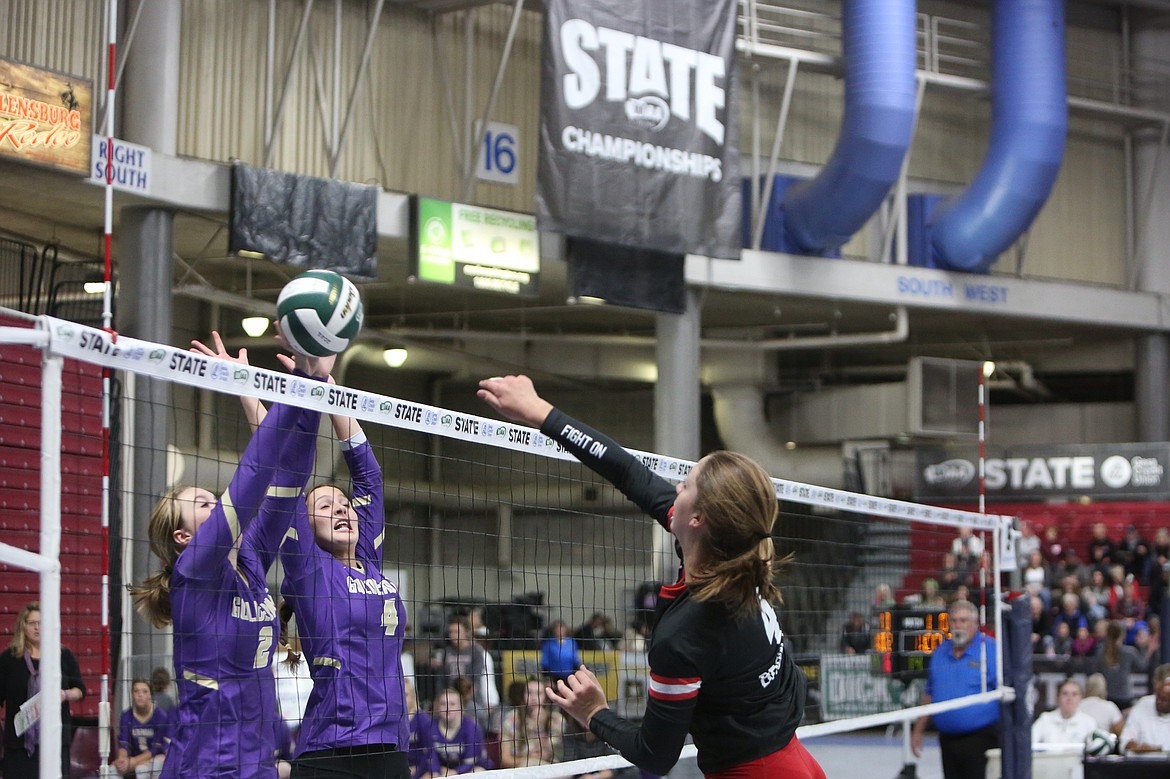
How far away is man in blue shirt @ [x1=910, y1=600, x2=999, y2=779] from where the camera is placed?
9.28 m

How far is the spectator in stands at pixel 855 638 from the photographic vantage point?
35.1 feet

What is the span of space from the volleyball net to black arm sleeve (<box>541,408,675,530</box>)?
937 millimetres

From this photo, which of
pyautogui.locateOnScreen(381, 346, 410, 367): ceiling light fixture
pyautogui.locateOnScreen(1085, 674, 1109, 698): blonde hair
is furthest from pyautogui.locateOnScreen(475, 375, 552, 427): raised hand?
pyautogui.locateOnScreen(381, 346, 410, 367): ceiling light fixture

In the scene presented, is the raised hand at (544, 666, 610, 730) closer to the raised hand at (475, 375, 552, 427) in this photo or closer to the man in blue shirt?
the raised hand at (475, 375, 552, 427)

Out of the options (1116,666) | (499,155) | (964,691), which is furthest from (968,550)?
(964,691)

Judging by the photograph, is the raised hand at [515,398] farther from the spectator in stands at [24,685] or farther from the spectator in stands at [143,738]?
the spectator in stands at [143,738]

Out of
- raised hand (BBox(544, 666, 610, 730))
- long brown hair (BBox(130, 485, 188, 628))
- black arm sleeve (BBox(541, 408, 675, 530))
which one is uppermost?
black arm sleeve (BBox(541, 408, 675, 530))

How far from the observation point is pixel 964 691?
364 inches

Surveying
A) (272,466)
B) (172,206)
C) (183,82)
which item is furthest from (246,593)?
(183,82)

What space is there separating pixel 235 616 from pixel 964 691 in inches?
249

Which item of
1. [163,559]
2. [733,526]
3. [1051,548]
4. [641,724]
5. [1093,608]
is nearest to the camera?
[733,526]

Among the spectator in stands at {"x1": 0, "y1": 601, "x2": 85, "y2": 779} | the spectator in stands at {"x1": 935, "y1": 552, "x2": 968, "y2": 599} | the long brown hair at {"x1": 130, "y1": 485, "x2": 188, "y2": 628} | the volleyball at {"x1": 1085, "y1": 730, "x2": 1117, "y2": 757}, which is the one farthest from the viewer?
the spectator in stands at {"x1": 935, "y1": 552, "x2": 968, "y2": 599}

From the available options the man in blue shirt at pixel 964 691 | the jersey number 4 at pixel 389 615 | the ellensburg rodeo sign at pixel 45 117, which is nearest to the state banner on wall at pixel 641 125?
the ellensburg rodeo sign at pixel 45 117

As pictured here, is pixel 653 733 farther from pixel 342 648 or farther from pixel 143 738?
pixel 143 738
